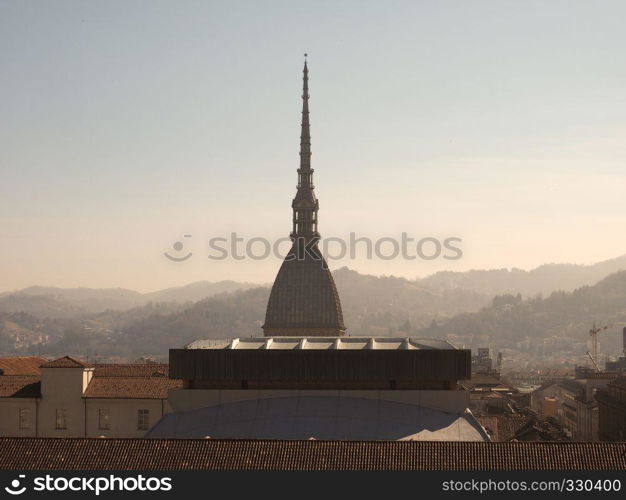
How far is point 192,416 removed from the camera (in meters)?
73.2

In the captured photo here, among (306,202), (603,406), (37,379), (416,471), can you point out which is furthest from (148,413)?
(306,202)

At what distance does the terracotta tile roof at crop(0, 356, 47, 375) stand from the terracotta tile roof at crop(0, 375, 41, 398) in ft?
36.7

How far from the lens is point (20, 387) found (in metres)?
89.4

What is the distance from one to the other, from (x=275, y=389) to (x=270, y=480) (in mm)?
30918

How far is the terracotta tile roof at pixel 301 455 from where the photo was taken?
49.6 m

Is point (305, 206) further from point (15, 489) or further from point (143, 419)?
point (15, 489)

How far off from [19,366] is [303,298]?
79.6 metres

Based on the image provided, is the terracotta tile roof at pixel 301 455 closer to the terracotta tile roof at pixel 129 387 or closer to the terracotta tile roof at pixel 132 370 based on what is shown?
the terracotta tile roof at pixel 129 387

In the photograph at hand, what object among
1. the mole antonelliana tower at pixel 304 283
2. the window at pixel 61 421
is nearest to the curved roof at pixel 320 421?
the window at pixel 61 421

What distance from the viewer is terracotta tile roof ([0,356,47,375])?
344ft

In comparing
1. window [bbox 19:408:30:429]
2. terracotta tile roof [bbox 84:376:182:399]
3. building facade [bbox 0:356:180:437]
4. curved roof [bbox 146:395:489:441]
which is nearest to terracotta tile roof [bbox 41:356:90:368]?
building facade [bbox 0:356:180:437]

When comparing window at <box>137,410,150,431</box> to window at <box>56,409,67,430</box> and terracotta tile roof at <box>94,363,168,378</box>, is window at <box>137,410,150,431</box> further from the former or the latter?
terracotta tile roof at <box>94,363,168,378</box>

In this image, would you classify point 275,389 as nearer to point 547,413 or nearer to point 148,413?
point 148,413

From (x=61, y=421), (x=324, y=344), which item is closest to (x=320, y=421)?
(x=324, y=344)
